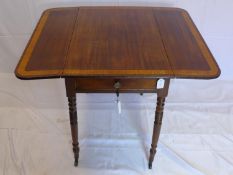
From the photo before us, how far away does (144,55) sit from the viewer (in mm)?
914

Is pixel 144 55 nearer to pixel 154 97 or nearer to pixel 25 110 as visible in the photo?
pixel 154 97

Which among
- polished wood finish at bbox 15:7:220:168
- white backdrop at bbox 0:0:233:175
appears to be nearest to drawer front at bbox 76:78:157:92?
polished wood finish at bbox 15:7:220:168

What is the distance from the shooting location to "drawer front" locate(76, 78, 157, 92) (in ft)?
3.01

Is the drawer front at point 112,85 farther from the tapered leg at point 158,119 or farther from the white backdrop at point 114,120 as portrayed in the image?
the white backdrop at point 114,120

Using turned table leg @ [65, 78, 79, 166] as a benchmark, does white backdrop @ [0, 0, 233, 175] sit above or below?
below

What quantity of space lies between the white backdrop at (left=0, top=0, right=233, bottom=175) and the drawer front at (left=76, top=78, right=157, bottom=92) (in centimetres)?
51

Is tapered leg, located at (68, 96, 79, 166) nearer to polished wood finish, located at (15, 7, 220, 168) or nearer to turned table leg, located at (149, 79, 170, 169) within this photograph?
polished wood finish, located at (15, 7, 220, 168)

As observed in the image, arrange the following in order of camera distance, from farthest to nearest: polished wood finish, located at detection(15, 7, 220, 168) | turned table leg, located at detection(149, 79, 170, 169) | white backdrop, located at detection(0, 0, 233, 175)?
white backdrop, located at detection(0, 0, 233, 175) < turned table leg, located at detection(149, 79, 170, 169) < polished wood finish, located at detection(15, 7, 220, 168)

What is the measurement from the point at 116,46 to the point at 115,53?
49 mm

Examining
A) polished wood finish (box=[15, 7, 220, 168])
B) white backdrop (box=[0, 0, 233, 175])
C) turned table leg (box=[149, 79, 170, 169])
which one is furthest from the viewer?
white backdrop (box=[0, 0, 233, 175])

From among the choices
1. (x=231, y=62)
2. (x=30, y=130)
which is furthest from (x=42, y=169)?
(x=231, y=62)

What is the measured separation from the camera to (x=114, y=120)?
1.51m

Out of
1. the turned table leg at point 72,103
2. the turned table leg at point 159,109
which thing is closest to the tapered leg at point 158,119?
the turned table leg at point 159,109

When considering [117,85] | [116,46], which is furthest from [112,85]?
[116,46]
